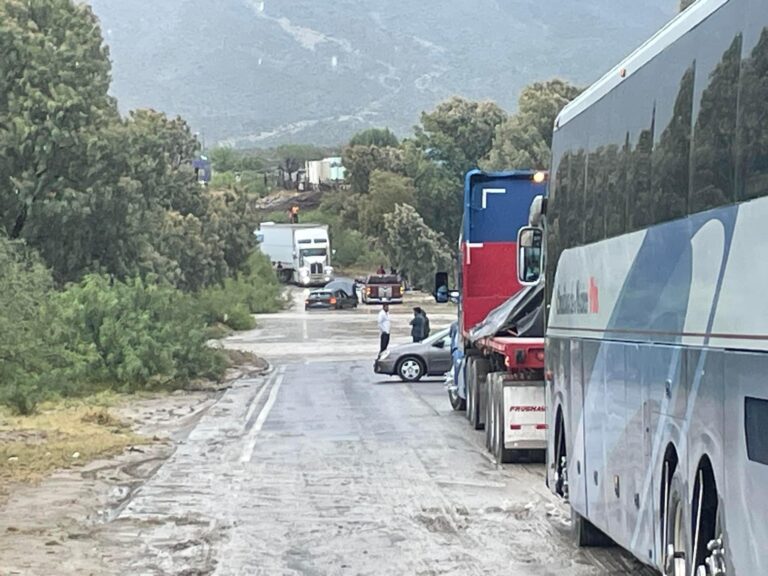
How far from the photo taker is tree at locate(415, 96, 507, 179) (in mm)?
104688

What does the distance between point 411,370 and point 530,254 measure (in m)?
19.3

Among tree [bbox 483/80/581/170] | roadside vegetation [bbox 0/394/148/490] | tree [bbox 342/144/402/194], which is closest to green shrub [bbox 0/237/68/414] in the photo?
roadside vegetation [bbox 0/394/148/490]

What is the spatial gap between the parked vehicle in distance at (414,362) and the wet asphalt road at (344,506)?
8.08 metres

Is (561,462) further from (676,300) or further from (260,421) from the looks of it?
(260,421)

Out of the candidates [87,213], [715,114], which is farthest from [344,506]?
[87,213]

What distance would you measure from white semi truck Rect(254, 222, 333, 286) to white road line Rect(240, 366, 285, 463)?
2813 inches

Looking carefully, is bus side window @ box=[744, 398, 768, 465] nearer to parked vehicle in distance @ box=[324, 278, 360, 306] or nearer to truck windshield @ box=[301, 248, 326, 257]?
parked vehicle in distance @ box=[324, 278, 360, 306]

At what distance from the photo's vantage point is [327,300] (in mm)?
87000

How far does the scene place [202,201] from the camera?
66500 mm

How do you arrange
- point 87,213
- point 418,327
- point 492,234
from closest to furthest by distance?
point 492,234 → point 87,213 → point 418,327

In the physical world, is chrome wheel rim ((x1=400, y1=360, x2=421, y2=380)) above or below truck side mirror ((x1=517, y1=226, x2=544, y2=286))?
below

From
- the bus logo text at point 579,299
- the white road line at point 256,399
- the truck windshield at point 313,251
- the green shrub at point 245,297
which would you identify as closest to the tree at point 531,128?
the green shrub at point 245,297

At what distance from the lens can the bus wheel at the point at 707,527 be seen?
698 centimetres

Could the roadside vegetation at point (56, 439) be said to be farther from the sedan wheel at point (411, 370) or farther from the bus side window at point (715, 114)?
the bus side window at point (715, 114)
